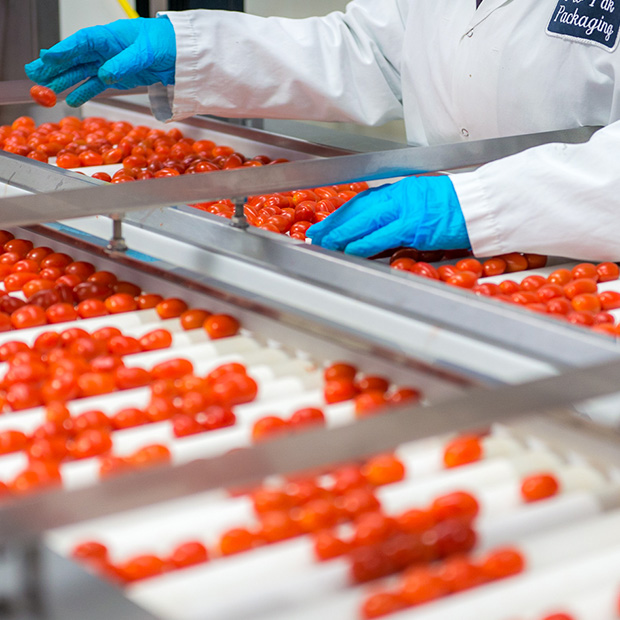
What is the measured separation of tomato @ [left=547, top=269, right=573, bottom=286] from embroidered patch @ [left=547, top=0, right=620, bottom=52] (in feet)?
2.45

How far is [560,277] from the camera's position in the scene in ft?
6.41

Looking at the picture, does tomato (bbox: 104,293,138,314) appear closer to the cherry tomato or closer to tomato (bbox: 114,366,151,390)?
tomato (bbox: 114,366,151,390)

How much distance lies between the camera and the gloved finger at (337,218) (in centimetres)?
206

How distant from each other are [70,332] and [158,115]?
5.24 feet

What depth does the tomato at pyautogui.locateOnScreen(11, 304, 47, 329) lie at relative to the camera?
167 cm

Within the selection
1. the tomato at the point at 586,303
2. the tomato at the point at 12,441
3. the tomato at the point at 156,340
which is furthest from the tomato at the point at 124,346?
the tomato at the point at 586,303

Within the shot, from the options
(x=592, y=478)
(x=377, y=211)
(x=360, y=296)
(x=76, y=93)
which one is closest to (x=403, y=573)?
(x=592, y=478)

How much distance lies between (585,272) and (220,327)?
81cm

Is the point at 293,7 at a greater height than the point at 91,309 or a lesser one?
greater

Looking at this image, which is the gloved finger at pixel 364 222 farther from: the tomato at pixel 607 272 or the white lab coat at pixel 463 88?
the tomato at pixel 607 272

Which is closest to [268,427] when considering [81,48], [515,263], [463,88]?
[515,263]

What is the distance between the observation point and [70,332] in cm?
158

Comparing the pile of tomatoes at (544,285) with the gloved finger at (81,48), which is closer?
the pile of tomatoes at (544,285)

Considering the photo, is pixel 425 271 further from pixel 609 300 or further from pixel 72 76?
pixel 72 76
